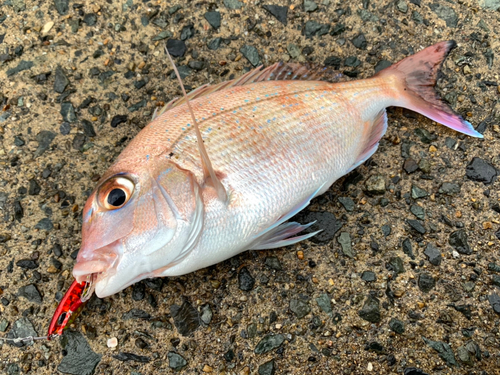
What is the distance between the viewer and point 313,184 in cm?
204

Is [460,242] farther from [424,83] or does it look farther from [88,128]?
[88,128]

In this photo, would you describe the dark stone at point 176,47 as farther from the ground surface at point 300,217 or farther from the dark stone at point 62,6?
the dark stone at point 62,6

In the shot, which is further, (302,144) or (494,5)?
(494,5)

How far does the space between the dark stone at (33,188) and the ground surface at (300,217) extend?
0.10 ft

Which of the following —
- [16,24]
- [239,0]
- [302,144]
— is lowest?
[302,144]

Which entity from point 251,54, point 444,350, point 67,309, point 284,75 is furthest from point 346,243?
point 67,309

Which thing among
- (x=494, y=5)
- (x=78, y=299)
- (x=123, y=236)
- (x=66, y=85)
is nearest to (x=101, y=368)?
(x=78, y=299)

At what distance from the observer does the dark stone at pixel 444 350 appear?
2.01 metres

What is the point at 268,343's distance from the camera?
2039 millimetres

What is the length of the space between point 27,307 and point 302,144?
186 centimetres

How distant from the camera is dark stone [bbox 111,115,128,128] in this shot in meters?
2.48

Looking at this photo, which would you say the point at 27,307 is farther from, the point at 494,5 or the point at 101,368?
the point at 494,5

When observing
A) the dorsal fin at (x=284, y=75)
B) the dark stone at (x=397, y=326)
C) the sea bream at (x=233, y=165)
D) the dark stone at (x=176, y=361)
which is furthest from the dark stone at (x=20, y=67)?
the dark stone at (x=397, y=326)

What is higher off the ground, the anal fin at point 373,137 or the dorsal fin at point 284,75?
the dorsal fin at point 284,75
